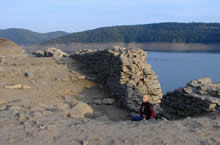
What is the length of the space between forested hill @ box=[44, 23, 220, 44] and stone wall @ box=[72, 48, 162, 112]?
36.9 metres

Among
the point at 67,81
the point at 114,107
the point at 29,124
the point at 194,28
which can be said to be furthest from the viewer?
the point at 194,28

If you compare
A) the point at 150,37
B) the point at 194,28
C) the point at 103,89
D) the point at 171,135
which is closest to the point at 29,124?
the point at 171,135

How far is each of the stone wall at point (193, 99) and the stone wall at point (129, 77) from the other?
0.78 meters

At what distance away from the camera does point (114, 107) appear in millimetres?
9039

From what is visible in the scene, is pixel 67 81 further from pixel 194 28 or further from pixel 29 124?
pixel 194 28

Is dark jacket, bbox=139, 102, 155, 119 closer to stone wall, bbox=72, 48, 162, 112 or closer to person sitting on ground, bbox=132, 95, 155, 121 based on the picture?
person sitting on ground, bbox=132, 95, 155, 121

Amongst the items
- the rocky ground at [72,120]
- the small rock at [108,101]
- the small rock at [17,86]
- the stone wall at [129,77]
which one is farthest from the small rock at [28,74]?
the small rock at [108,101]

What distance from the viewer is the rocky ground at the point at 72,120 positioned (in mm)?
3969

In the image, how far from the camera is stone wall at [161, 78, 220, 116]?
6.54 metres

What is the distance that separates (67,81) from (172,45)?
4081cm

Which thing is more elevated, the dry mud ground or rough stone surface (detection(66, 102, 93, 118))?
the dry mud ground

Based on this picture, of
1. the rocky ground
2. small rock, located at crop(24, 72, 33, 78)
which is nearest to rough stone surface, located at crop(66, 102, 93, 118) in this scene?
the rocky ground

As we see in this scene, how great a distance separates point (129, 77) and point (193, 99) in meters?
2.93

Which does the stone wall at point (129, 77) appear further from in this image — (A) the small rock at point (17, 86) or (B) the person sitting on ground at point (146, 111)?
(A) the small rock at point (17, 86)
